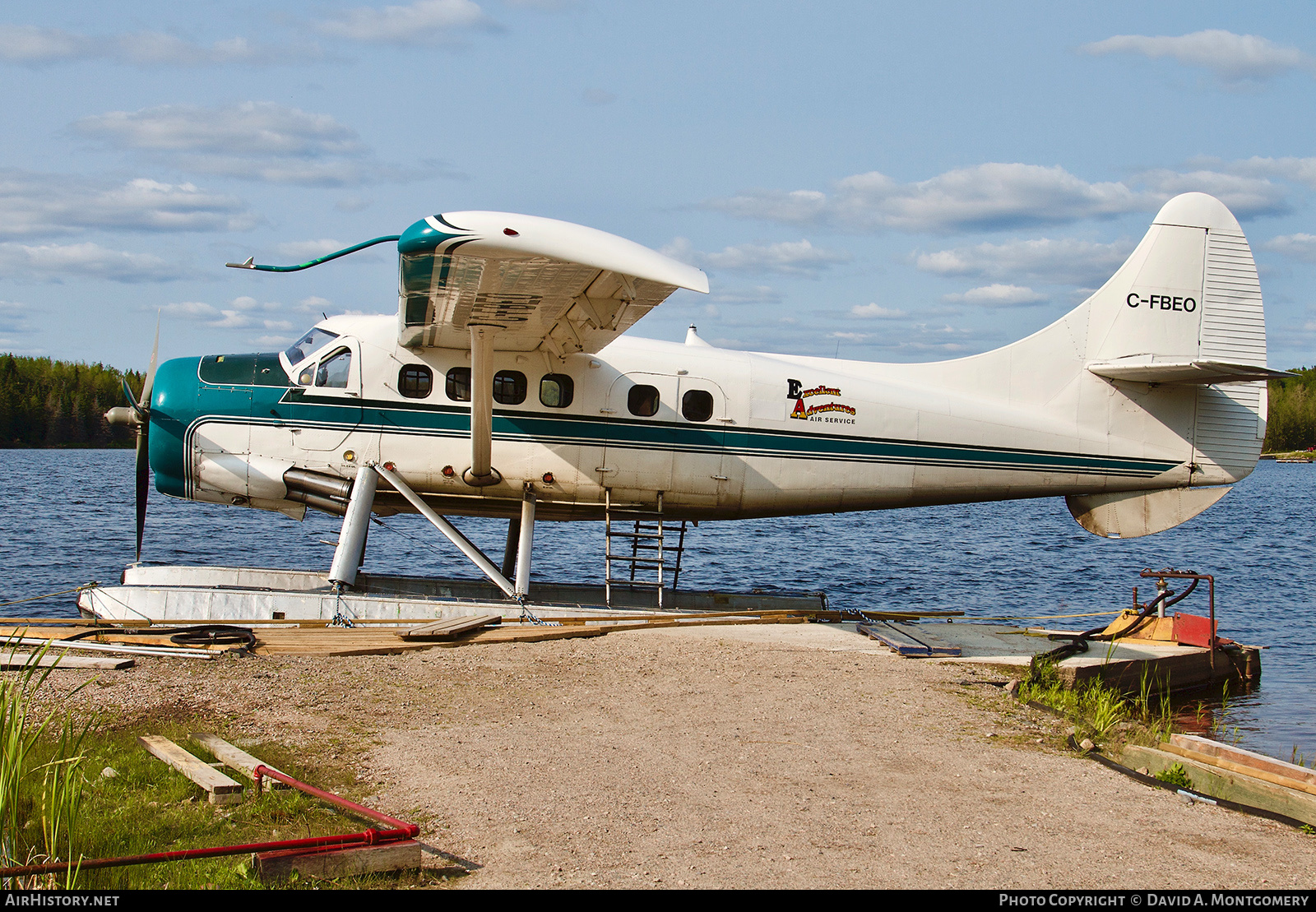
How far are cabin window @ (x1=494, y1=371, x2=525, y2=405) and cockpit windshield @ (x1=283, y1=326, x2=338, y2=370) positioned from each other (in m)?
1.83

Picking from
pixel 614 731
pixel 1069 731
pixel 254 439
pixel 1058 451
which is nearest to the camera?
pixel 614 731

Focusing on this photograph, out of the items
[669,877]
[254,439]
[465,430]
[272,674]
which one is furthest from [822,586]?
[669,877]

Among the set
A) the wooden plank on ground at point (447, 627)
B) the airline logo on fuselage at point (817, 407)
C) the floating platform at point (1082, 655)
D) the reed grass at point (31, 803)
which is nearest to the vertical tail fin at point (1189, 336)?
the floating platform at point (1082, 655)

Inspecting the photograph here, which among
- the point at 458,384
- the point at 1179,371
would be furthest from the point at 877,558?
the point at 458,384

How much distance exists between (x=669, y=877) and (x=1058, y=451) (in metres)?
9.10

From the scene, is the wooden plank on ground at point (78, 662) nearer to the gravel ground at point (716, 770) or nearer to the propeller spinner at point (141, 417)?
the gravel ground at point (716, 770)

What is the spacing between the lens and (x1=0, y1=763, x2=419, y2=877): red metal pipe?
3.83 meters

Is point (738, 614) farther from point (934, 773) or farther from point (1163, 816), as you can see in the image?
point (1163, 816)

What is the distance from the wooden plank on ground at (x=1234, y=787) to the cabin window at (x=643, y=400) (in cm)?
614

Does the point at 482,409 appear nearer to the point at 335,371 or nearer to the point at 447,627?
the point at 335,371

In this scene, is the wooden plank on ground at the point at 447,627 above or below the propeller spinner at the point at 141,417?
below

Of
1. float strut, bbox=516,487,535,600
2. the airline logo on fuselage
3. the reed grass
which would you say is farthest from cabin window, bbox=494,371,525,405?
the reed grass

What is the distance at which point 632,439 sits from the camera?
1132 cm

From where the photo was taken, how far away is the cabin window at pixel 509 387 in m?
11.1
